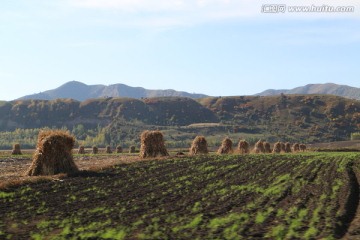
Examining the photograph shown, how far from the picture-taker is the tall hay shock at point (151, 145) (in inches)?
1907

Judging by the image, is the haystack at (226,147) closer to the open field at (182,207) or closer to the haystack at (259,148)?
the haystack at (259,148)

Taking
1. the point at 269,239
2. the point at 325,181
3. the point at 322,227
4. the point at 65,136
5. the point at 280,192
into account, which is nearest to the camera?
the point at 269,239

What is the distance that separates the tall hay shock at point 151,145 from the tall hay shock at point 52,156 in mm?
17784

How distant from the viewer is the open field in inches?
535

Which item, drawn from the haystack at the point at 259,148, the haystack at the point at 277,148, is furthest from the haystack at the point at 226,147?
the haystack at the point at 277,148

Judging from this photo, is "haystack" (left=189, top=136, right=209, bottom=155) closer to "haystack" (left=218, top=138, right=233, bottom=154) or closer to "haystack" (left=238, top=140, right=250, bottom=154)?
"haystack" (left=218, top=138, right=233, bottom=154)

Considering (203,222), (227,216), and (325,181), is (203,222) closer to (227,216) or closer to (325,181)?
(227,216)

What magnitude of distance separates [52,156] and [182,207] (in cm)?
1467

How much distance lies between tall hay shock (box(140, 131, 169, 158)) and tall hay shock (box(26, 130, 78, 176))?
17.8 metres

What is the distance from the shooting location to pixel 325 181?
25.4 metres

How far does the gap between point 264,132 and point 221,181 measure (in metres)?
146

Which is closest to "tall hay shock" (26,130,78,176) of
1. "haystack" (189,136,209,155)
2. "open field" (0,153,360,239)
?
"open field" (0,153,360,239)

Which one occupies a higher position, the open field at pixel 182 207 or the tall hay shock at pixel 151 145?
the tall hay shock at pixel 151 145

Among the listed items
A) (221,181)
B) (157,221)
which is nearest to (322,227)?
(157,221)
